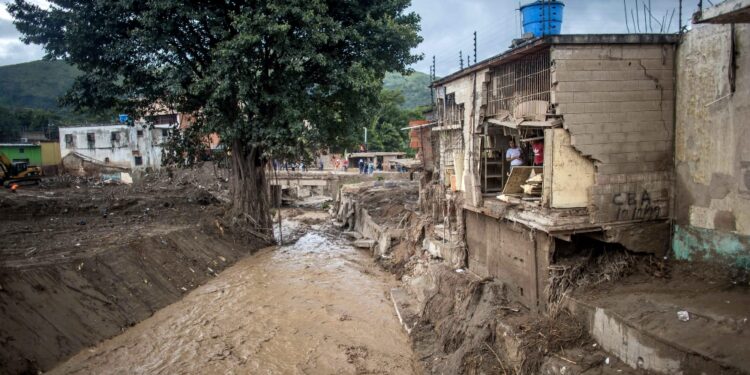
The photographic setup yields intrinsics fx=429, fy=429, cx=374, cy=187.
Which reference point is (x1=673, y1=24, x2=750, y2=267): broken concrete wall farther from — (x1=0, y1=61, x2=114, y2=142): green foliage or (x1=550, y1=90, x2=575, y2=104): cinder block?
(x1=0, y1=61, x2=114, y2=142): green foliage

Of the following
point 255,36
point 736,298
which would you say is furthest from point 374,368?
point 255,36

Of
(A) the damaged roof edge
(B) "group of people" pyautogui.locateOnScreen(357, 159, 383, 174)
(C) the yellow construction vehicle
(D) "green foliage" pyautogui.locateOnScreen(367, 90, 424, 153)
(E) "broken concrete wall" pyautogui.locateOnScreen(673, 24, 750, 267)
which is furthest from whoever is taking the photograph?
(D) "green foliage" pyautogui.locateOnScreen(367, 90, 424, 153)

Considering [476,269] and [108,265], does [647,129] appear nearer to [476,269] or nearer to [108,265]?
[476,269]

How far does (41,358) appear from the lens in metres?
8.31

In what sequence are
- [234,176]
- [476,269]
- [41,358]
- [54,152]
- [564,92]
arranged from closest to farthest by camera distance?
[564,92] < [41,358] < [476,269] < [234,176] < [54,152]

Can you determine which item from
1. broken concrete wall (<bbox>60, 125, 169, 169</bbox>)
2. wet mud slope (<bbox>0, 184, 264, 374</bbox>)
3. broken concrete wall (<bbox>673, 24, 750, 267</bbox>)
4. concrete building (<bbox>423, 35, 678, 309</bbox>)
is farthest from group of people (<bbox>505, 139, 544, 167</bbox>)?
broken concrete wall (<bbox>60, 125, 169, 169</bbox>)

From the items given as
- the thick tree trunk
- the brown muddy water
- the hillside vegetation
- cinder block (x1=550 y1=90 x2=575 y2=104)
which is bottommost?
the brown muddy water

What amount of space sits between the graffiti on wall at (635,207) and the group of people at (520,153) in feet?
5.44

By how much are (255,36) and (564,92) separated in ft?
30.7

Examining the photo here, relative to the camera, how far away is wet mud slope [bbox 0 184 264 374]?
872 cm

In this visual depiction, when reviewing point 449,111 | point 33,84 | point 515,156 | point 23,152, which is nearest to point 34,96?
point 33,84

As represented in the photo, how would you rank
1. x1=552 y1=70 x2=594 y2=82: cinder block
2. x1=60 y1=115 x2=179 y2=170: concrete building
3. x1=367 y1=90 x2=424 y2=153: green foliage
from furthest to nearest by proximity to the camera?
1. x1=367 y1=90 x2=424 y2=153: green foliage
2. x1=60 y1=115 x2=179 y2=170: concrete building
3. x1=552 y1=70 x2=594 y2=82: cinder block

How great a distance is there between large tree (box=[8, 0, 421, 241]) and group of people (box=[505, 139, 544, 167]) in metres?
6.08

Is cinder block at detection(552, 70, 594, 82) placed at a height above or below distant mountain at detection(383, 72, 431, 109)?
below
